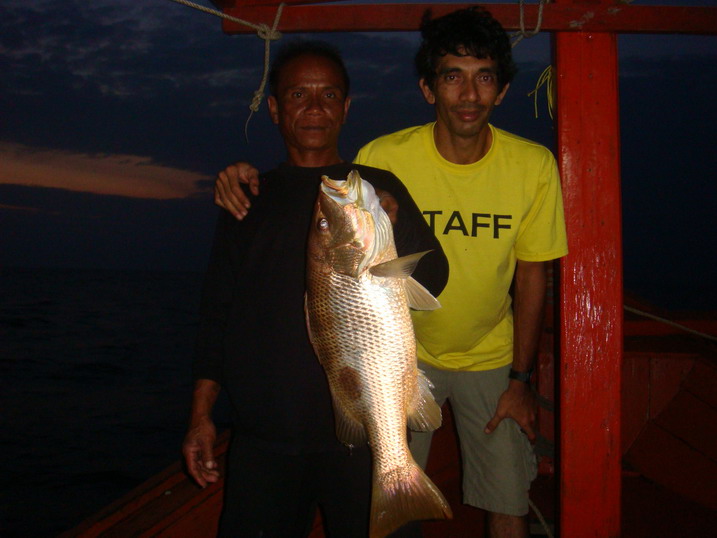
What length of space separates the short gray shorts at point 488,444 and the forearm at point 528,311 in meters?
0.16

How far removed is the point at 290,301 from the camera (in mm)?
2682

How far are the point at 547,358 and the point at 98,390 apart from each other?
1876 cm

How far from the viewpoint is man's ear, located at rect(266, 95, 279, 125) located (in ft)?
10.0

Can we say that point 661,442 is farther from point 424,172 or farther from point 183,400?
point 183,400

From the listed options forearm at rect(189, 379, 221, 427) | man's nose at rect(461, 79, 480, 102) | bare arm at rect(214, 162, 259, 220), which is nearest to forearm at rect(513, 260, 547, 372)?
man's nose at rect(461, 79, 480, 102)

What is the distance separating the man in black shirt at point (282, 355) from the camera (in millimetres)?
2596

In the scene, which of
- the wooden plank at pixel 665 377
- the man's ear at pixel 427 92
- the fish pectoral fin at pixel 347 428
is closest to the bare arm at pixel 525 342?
the man's ear at pixel 427 92

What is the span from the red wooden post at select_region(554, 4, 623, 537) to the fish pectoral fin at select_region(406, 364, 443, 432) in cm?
104

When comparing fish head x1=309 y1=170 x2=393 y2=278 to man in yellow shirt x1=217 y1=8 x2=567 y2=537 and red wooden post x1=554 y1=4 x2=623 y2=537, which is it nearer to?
man in yellow shirt x1=217 y1=8 x2=567 y2=537

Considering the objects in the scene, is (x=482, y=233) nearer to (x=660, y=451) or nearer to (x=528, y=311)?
(x=528, y=311)

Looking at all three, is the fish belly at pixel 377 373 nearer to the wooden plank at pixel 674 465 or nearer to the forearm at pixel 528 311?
the forearm at pixel 528 311

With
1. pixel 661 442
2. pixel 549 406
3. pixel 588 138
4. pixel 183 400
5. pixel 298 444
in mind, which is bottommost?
pixel 183 400

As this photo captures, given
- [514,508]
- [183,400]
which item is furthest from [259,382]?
[183,400]

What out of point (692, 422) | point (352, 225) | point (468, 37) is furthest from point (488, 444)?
point (692, 422)
